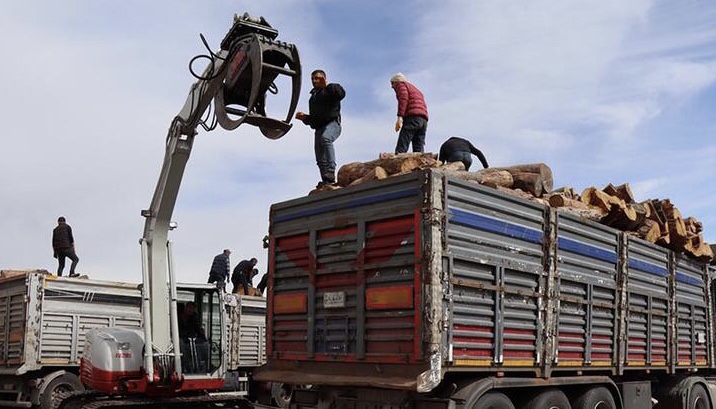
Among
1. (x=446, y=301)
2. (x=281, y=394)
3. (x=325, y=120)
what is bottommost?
(x=281, y=394)

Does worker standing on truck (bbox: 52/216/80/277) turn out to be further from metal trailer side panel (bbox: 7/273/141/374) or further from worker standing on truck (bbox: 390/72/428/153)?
worker standing on truck (bbox: 390/72/428/153)

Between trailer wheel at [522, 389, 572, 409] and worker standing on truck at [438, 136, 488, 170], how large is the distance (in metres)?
3.37

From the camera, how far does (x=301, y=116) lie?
31.3 feet

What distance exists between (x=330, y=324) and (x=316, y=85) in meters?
3.48

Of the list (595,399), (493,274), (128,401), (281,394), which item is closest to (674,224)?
(595,399)

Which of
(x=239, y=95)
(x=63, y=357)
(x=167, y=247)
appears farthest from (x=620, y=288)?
(x=63, y=357)

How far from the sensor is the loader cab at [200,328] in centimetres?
1111

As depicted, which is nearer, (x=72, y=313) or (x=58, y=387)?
(x=58, y=387)

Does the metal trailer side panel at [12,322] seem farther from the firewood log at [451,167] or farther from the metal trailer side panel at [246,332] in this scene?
the firewood log at [451,167]

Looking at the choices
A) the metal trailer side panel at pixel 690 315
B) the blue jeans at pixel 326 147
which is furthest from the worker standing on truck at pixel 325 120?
the metal trailer side panel at pixel 690 315

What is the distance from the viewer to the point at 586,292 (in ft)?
27.7

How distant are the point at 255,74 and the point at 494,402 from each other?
14.4 ft

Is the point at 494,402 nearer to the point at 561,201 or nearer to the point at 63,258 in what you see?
the point at 561,201

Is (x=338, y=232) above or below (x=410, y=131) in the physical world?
below
